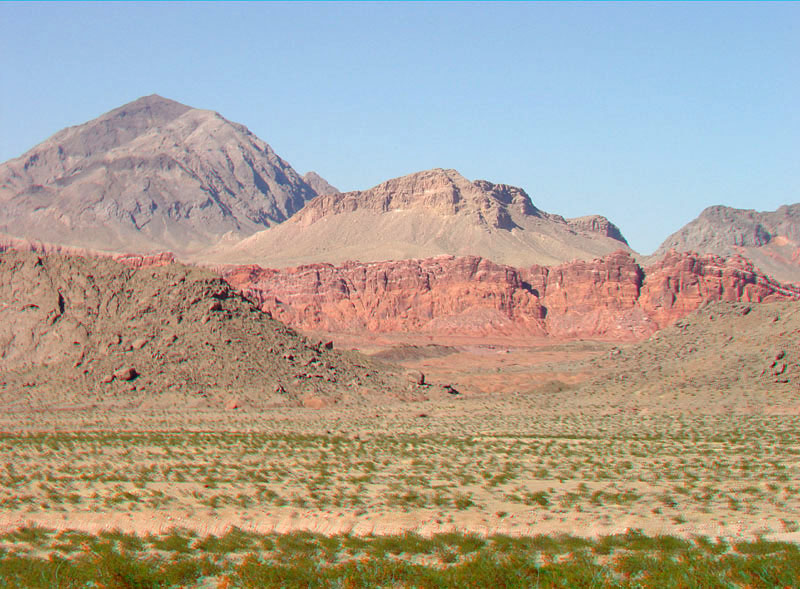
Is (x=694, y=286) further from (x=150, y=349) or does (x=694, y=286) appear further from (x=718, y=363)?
(x=150, y=349)

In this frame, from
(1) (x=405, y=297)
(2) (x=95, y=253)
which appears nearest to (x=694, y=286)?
(1) (x=405, y=297)

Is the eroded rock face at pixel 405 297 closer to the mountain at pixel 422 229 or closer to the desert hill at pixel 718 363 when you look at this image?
the mountain at pixel 422 229

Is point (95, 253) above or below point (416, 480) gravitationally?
above

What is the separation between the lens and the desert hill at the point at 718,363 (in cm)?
4088

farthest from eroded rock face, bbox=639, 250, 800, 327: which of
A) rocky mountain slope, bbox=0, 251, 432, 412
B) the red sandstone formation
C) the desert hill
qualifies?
rocky mountain slope, bbox=0, 251, 432, 412

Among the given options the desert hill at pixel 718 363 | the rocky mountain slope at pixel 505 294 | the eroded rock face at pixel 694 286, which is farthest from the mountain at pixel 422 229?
the desert hill at pixel 718 363

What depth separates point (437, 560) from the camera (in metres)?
12.1

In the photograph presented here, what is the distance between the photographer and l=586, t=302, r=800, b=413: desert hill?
4088 cm

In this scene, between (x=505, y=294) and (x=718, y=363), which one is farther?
(x=505, y=294)

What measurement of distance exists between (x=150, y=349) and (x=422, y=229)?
416ft

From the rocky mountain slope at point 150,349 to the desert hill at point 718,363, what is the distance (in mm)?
12423

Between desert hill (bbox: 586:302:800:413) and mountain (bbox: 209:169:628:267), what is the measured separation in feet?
319

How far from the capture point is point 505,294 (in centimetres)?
11975

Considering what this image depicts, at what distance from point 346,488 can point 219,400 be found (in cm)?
2592
